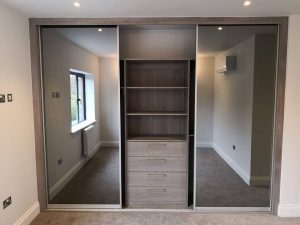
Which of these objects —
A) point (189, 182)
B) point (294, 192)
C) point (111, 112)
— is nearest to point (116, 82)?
point (111, 112)

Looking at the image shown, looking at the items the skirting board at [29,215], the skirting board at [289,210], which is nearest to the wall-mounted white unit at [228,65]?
the skirting board at [289,210]

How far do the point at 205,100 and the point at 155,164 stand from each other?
3.46 feet

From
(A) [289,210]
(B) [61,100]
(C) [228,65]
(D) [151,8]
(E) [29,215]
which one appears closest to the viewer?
(D) [151,8]

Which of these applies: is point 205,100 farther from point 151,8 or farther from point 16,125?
point 16,125

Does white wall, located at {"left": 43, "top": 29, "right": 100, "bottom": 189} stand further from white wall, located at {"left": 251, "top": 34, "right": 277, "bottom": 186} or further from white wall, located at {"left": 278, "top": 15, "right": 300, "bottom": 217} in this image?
white wall, located at {"left": 278, "top": 15, "right": 300, "bottom": 217}

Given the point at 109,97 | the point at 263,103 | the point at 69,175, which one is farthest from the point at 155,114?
the point at 69,175

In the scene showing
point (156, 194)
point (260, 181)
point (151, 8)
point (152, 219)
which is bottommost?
point (152, 219)

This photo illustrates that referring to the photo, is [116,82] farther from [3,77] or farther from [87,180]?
[87,180]

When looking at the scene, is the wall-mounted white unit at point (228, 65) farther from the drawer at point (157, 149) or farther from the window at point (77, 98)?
the window at point (77, 98)

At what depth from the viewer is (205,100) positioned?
308 cm

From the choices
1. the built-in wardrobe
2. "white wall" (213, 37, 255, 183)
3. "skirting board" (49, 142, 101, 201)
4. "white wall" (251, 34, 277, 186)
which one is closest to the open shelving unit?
the built-in wardrobe

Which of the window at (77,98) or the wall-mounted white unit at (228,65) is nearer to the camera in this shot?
the wall-mounted white unit at (228,65)

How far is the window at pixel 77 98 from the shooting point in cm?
329

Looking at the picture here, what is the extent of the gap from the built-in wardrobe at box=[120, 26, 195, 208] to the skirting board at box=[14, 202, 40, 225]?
1091mm
